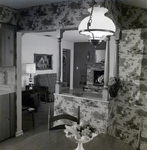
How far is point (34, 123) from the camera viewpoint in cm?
493

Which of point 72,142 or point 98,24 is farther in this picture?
point 72,142

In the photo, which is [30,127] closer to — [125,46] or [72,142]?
[72,142]

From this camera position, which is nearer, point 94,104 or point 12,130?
point 94,104

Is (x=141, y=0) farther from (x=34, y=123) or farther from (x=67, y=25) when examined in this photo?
(x=34, y=123)

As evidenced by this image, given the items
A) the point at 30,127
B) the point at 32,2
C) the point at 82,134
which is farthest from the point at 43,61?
the point at 82,134

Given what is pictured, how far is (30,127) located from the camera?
4.68m

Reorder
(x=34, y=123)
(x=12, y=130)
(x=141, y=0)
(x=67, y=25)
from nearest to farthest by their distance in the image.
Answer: (x=141, y=0), (x=67, y=25), (x=12, y=130), (x=34, y=123)

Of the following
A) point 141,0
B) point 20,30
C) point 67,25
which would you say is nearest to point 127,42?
point 141,0

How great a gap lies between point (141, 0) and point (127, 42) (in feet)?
2.48

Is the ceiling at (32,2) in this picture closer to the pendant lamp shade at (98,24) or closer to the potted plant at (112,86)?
the potted plant at (112,86)

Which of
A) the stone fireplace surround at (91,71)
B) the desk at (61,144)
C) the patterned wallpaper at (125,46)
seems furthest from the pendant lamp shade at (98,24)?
the stone fireplace surround at (91,71)

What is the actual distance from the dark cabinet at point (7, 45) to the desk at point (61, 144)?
6.92 ft

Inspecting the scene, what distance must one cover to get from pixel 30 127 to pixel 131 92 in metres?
2.65

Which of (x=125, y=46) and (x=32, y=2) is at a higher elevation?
(x=32, y=2)
